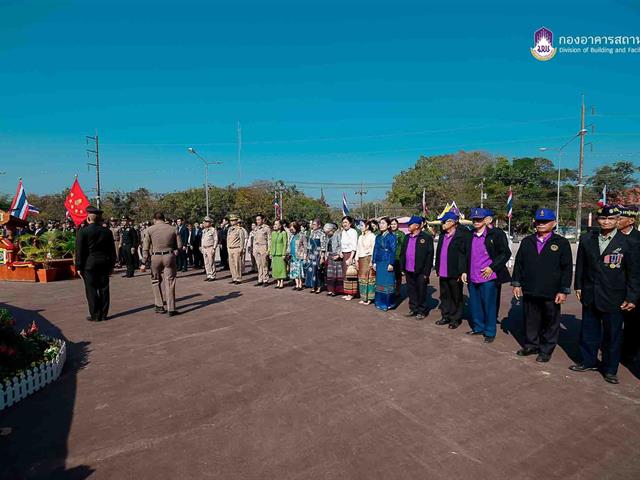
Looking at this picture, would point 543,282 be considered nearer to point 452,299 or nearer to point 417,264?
point 452,299

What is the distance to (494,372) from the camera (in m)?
4.62

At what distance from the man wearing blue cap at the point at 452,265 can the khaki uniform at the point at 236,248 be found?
6057 millimetres

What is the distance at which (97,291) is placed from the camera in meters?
7.16

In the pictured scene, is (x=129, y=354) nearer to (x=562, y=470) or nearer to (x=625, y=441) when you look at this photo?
(x=562, y=470)

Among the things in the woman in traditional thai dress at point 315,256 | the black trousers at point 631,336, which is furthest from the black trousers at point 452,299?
the woman in traditional thai dress at point 315,256

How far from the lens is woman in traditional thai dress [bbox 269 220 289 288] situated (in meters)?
10.3

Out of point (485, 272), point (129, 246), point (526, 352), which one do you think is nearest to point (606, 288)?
point (526, 352)

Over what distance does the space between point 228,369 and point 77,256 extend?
406 centimetres

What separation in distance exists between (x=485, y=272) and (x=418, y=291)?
168cm

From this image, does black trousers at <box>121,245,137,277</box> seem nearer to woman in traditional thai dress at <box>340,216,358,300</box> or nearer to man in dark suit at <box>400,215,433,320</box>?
woman in traditional thai dress at <box>340,216,358,300</box>

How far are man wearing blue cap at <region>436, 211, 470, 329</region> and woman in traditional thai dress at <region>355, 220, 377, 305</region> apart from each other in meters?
1.79

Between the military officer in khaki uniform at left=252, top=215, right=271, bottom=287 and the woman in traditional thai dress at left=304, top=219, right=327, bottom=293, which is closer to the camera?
the woman in traditional thai dress at left=304, top=219, right=327, bottom=293

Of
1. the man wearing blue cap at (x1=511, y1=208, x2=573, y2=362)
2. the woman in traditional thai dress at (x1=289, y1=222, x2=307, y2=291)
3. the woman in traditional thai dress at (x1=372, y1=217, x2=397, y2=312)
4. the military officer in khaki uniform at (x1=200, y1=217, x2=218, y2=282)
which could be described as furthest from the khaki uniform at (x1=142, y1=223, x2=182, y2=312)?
the man wearing blue cap at (x1=511, y1=208, x2=573, y2=362)

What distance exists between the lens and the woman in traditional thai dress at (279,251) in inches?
406
